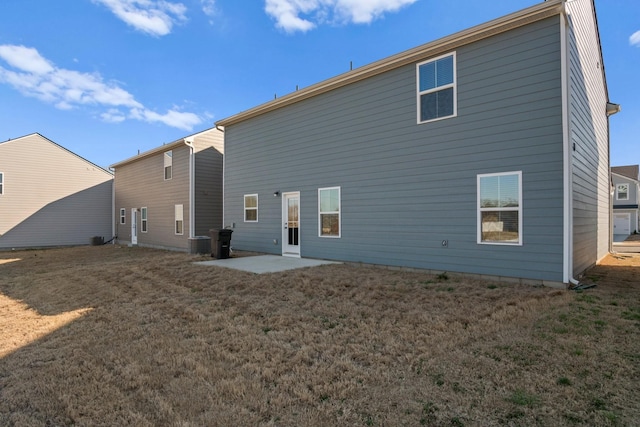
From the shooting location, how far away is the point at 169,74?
17.3m

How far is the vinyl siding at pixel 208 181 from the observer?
47.0ft

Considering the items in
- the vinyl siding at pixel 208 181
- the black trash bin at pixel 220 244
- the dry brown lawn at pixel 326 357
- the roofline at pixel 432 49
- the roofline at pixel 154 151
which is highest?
the roofline at pixel 432 49

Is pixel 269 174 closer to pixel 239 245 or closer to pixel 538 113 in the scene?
pixel 239 245

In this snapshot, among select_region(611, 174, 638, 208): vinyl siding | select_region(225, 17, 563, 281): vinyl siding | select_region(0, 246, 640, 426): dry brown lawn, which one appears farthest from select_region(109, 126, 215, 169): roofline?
select_region(611, 174, 638, 208): vinyl siding

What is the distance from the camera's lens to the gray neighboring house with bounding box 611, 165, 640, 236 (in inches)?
1099

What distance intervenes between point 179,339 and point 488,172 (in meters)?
6.18

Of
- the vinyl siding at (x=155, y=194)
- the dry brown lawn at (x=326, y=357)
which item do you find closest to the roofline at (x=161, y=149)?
the vinyl siding at (x=155, y=194)

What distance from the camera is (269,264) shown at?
30.2 feet

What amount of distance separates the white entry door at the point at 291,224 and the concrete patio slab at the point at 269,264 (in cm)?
46

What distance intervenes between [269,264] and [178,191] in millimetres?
7949

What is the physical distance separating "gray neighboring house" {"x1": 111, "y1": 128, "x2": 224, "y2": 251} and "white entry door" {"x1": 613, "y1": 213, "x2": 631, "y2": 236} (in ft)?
104

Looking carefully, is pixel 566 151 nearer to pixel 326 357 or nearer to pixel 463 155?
pixel 463 155

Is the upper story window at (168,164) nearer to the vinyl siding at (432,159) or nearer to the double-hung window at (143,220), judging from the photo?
the double-hung window at (143,220)

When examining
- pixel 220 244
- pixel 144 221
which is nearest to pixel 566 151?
pixel 220 244
